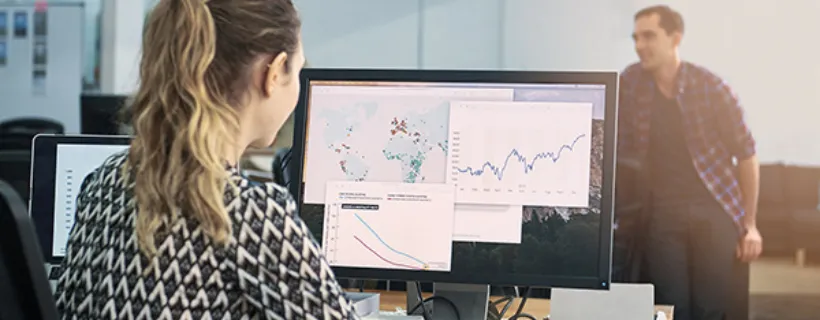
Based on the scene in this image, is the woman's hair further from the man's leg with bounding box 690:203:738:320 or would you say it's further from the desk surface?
the man's leg with bounding box 690:203:738:320

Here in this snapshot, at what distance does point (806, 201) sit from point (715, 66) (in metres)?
0.70

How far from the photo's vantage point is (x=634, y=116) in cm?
416

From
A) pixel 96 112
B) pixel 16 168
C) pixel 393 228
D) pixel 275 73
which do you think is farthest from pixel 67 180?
pixel 96 112

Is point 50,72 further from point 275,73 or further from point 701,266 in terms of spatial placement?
point 275,73

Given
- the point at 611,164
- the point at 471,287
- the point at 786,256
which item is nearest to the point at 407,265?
the point at 471,287

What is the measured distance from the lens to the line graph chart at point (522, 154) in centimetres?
140

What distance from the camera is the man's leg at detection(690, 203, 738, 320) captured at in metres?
4.17

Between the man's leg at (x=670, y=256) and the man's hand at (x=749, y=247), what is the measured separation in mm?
220

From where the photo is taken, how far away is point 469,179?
1419 millimetres

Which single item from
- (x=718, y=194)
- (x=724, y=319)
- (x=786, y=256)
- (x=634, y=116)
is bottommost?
(x=724, y=319)

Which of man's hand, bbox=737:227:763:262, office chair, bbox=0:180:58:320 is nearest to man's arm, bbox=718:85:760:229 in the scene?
man's hand, bbox=737:227:763:262

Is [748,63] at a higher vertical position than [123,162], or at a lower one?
higher

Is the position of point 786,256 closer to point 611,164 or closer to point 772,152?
point 772,152

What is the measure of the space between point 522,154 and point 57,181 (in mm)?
838
